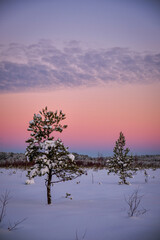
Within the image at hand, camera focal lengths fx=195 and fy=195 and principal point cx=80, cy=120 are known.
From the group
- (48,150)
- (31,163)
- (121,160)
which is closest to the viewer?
(48,150)

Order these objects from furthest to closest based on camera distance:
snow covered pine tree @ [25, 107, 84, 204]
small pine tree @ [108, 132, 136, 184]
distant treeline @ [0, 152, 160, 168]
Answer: distant treeline @ [0, 152, 160, 168] < small pine tree @ [108, 132, 136, 184] < snow covered pine tree @ [25, 107, 84, 204]

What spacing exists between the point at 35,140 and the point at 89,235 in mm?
4094

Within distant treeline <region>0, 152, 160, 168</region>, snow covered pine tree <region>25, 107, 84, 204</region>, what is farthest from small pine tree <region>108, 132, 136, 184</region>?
distant treeline <region>0, 152, 160, 168</region>

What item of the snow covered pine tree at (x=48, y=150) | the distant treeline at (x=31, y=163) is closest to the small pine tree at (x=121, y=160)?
the snow covered pine tree at (x=48, y=150)

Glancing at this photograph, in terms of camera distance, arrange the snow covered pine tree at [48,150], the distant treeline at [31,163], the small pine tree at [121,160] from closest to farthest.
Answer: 1. the snow covered pine tree at [48,150]
2. the small pine tree at [121,160]
3. the distant treeline at [31,163]

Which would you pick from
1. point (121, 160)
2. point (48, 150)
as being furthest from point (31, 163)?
point (48, 150)

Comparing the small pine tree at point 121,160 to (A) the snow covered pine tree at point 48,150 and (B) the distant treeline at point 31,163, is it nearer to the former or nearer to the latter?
(A) the snow covered pine tree at point 48,150

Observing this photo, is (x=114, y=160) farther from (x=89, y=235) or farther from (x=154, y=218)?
(x=89, y=235)

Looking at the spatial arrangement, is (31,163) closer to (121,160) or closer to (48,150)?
(121,160)

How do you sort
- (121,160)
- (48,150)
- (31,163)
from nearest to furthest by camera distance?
1. (48,150)
2. (121,160)
3. (31,163)

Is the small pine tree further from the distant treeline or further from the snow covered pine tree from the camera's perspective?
the distant treeline

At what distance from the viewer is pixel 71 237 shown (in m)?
4.47

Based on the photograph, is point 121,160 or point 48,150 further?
point 121,160

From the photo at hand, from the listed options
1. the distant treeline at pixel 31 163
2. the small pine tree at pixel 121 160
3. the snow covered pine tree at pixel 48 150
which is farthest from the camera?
the distant treeline at pixel 31 163
